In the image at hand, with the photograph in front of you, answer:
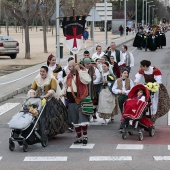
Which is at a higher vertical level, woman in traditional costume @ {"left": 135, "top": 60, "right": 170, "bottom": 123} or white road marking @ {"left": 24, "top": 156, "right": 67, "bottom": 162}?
woman in traditional costume @ {"left": 135, "top": 60, "right": 170, "bottom": 123}

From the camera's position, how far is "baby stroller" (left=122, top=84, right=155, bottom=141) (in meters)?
12.5

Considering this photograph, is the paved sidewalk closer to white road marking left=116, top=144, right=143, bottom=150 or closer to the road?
the road

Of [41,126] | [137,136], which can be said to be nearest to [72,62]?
[41,126]

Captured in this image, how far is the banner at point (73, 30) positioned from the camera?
1287 cm

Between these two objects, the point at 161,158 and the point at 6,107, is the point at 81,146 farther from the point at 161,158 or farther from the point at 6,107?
the point at 6,107

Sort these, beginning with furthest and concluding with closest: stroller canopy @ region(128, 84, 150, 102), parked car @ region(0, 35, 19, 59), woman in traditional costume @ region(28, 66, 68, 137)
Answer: parked car @ region(0, 35, 19, 59) → stroller canopy @ region(128, 84, 150, 102) → woman in traditional costume @ region(28, 66, 68, 137)

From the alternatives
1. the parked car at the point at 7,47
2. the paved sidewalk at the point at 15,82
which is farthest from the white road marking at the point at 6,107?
the parked car at the point at 7,47

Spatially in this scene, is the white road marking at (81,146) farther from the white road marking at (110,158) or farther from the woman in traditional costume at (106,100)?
the woman in traditional costume at (106,100)


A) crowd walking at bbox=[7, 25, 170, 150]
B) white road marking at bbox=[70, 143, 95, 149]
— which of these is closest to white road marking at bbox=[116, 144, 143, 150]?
white road marking at bbox=[70, 143, 95, 149]

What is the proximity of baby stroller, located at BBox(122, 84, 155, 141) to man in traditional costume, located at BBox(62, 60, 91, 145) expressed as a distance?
1009mm

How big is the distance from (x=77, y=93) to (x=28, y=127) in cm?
121

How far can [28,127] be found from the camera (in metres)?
11.5

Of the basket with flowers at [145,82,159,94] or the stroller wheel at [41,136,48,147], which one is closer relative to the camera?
the stroller wheel at [41,136,48,147]

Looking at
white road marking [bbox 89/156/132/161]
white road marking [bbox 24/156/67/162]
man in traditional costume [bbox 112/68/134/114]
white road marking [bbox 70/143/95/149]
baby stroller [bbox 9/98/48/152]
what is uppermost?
man in traditional costume [bbox 112/68/134/114]
